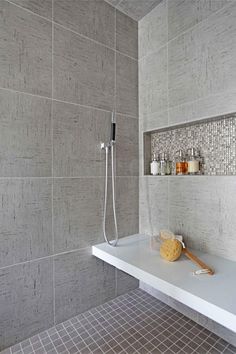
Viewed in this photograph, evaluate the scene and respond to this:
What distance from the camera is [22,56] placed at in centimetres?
115

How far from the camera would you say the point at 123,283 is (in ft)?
5.26

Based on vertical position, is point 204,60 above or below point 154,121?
above

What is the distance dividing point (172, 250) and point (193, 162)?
553 millimetres

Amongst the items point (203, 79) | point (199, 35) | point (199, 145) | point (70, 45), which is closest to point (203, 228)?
→ point (199, 145)

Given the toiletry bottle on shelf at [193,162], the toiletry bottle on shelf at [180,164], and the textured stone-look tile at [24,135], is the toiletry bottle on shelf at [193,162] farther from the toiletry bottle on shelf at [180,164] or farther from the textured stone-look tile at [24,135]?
the textured stone-look tile at [24,135]

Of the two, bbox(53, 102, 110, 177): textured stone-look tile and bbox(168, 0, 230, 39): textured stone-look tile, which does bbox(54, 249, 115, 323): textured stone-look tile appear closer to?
bbox(53, 102, 110, 177): textured stone-look tile

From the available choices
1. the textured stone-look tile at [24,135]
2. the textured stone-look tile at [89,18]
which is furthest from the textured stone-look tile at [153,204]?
the textured stone-look tile at [89,18]

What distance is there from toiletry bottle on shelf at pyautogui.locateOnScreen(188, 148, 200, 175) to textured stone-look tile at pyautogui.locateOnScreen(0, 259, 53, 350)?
3.37ft

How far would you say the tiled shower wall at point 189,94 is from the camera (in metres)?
1.19

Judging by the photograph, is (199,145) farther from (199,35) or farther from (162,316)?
(162,316)

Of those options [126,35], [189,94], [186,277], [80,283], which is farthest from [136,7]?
[80,283]

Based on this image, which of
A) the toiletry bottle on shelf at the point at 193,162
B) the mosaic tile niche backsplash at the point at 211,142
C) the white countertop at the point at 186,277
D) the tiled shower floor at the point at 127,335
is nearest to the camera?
the white countertop at the point at 186,277

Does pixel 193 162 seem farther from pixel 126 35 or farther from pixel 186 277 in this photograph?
pixel 126 35

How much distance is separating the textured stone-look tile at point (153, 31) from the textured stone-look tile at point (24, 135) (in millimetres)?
917
